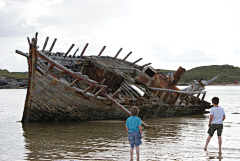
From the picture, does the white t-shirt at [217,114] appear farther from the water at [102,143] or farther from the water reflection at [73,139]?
the water reflection at [73,139]

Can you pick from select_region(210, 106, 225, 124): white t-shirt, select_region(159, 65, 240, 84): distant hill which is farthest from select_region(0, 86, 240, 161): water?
select_region(159, 65, 240, 84): distant hill

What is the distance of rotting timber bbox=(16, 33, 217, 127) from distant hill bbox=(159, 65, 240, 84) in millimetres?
102086

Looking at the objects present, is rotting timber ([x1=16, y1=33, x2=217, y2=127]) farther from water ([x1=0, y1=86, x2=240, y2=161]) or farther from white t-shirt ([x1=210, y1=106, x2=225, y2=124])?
white t-shirt ([x1=210, y1=106, x2=225, y2=124])

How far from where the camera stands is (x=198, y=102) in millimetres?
15742

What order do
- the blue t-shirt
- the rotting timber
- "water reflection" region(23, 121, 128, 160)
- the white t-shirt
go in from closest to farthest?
the blue t-shirt < the white t-shirt < "water reflection" region(23, 121, 128, 160) < the rotting timber

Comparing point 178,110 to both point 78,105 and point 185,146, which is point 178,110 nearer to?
point 78,105

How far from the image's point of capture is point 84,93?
10.9m

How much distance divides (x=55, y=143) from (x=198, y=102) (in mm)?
10091

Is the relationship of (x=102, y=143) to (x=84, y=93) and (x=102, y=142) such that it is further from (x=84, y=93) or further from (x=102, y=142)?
(x=84, y=93)

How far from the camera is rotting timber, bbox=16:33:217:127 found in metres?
10.4

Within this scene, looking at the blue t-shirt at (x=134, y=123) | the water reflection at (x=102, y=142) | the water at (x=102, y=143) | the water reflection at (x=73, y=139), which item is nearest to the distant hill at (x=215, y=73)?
the water reflection at (x=73, y=139)

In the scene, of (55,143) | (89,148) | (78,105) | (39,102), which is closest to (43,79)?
(39,102)

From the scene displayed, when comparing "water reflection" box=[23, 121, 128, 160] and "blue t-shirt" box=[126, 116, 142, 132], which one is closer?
"blue t-shirt" box=[126, 116, 142, 132]

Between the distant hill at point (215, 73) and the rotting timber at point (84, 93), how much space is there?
335ft
